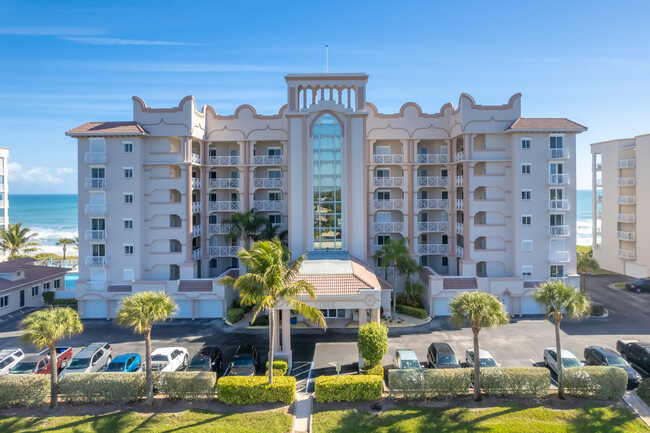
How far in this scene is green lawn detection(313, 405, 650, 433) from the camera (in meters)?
21.2

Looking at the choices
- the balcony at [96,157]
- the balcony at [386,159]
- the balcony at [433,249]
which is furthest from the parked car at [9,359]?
the balcony at [433,249]

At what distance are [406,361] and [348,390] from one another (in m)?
5.42

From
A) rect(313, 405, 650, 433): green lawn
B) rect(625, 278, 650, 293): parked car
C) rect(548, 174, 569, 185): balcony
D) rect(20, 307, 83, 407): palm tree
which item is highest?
rect(548, 174, 569, 185): balcony

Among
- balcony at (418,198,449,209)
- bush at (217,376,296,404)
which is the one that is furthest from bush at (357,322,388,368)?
balcony at (418,198,449,209)

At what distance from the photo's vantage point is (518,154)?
4347 cm

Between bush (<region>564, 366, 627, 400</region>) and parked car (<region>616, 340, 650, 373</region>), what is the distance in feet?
20.0

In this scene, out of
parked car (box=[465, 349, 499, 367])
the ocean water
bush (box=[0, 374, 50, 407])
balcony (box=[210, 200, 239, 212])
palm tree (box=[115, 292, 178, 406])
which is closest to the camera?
Result: palm tree (box=[115, 292, 178, 406])

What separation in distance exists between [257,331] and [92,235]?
19.0 meters

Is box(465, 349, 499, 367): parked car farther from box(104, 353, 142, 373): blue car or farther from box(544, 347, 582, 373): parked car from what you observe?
box(104, 353, 142, 373): blue car

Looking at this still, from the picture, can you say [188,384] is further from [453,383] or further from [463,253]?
[463,253]

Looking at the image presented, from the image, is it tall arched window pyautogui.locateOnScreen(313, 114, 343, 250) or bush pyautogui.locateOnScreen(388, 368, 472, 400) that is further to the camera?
tall arched window pyautogui.locateOnScreen(313, 114, 343, 250)

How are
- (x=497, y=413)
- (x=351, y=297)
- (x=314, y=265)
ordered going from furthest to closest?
(x=314, y=265)
(x=351, y=297)
(x=497, y=413)

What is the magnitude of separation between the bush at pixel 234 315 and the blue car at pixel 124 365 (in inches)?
452

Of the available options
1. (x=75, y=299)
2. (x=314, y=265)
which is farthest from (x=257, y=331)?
(x=75, y=299)
